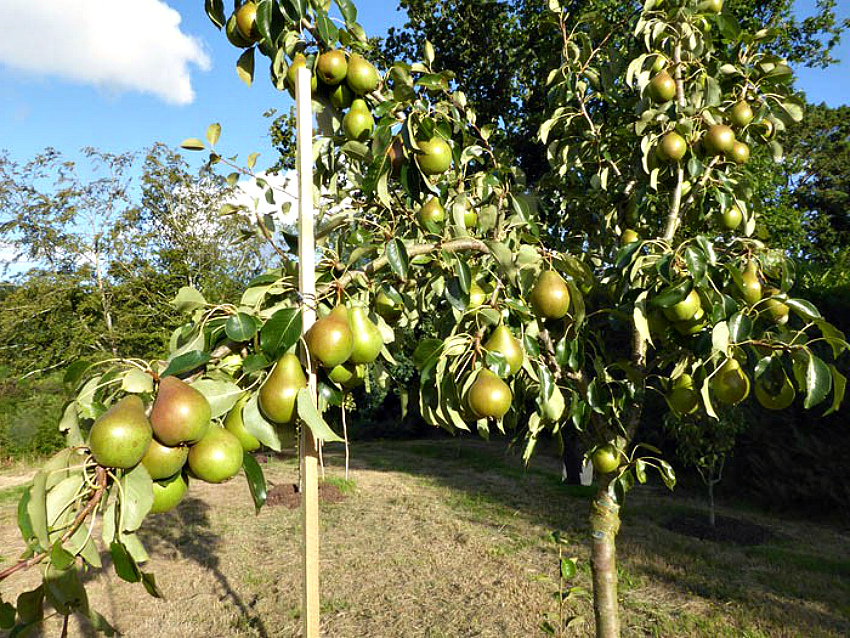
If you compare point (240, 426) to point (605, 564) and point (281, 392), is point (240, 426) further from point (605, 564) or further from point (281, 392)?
point (605, 564)

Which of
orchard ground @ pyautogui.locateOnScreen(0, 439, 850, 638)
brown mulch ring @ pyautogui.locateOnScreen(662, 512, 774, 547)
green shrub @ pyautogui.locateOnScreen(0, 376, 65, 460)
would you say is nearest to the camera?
orchard ground @ pyautogui.locateOnScreen(0, 439, 850, 638)

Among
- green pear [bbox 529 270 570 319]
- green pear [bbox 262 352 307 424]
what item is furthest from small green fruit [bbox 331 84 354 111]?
green pear [bbox 262 352 307 424]

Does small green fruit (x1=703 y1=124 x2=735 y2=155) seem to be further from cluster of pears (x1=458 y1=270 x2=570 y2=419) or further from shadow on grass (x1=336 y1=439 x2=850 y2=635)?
shadow on grass (x1=336 y1=439 x2=850 y2=635)

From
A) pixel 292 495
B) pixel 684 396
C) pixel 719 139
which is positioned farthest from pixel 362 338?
pixel 292 495

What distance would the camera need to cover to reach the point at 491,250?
4.42ft

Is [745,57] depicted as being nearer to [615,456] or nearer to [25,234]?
[615,456]

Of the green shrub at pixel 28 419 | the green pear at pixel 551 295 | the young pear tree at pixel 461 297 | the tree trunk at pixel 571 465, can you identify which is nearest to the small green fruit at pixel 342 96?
the young pear tree at pixel 461 297

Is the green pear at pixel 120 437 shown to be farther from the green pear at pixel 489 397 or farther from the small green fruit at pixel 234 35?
the small green fruit at pixel 234 35

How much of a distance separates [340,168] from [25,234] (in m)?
12.0

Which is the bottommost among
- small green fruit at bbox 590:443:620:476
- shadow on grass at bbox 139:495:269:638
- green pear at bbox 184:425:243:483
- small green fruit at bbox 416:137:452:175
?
shadow on grass at bbox 139:495:269:638

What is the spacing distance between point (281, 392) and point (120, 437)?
272 millimetres

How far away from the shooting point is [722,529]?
6152mm

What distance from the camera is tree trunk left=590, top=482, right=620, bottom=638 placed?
75.2 inches

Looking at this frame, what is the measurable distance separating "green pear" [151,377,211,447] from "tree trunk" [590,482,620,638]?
63.5 inches
